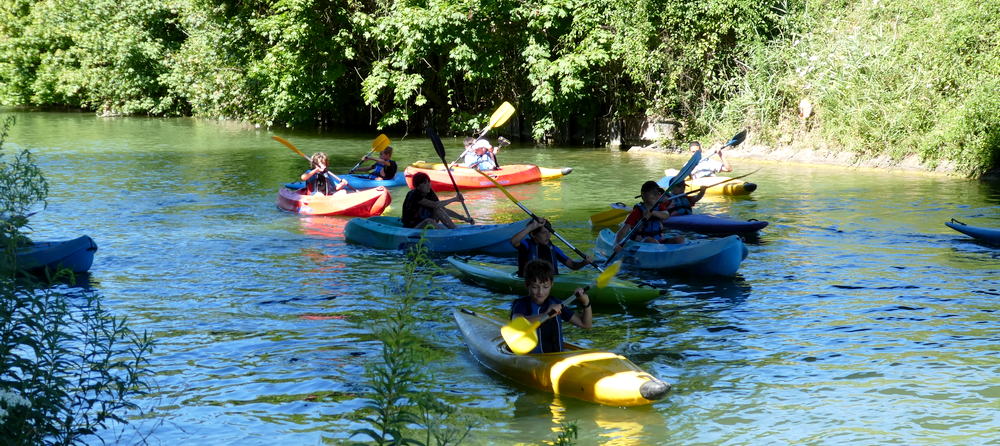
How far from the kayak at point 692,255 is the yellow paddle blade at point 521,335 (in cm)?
344

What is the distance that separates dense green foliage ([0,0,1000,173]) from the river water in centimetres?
245

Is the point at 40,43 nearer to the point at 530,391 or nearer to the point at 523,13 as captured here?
the point at 523,13

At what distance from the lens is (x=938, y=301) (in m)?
8.18

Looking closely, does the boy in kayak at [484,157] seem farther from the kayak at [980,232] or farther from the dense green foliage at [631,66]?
the kayak at [980,232]

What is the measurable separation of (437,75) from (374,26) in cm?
206

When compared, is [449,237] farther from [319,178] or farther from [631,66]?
[631,66]

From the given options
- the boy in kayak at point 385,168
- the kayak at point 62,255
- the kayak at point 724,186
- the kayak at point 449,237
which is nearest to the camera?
the kayak at point 62,255

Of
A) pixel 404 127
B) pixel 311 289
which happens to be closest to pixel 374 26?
pixel 404 127

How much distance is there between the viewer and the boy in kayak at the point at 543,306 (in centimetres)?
618

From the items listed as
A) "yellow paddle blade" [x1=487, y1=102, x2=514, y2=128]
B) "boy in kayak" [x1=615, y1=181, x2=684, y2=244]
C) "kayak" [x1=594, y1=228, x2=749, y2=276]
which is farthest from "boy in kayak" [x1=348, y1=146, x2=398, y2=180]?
"boy in kayak" [x1=615, y1=181, x2=684, y2=244]

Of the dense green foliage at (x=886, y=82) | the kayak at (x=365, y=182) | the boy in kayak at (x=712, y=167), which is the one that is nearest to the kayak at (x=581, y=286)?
the boy in kayak at (x=712, y=167)

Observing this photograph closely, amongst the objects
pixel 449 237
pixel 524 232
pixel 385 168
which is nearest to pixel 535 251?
pixel 524 232

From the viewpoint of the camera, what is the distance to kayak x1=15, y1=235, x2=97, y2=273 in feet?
28.5

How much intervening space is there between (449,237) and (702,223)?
9.95 feet
